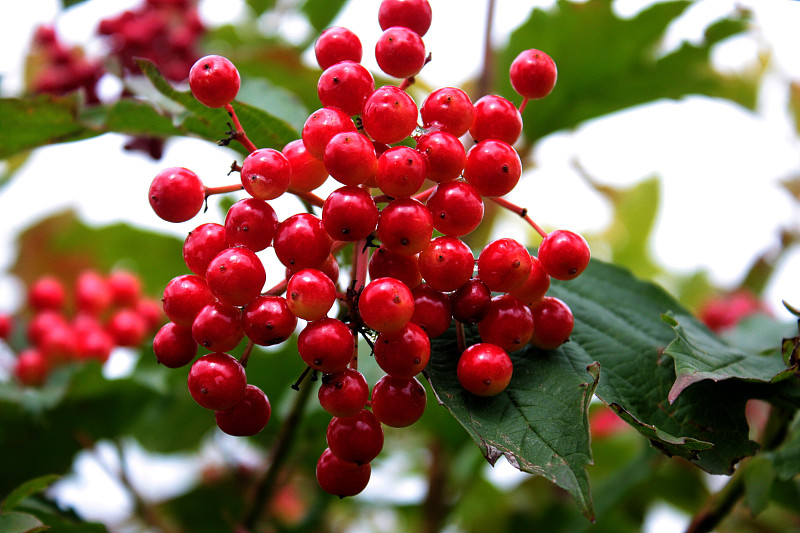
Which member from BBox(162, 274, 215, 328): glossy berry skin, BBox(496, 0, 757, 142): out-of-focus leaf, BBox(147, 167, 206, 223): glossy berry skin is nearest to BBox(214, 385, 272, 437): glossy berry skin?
BBox(162, 274, 215, 328): glossy berry skin

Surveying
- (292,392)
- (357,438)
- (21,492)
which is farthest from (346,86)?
(292,392)

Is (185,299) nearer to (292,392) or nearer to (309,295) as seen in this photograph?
(309,295)

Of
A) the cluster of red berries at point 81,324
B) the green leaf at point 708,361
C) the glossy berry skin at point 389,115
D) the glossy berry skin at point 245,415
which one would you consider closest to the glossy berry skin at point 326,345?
the glossy berry skin at point 245,415

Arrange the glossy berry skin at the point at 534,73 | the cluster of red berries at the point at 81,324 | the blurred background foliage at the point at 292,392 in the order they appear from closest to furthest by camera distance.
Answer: the glossy berry skin at the point at 534,73 → the blurred background foliage at the point at 292,392 → the cluster of red berries at the point at 81,324

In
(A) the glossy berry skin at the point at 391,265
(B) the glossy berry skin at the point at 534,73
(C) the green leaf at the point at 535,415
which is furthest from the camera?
(B) the glossy berry skin at the point at 534,73

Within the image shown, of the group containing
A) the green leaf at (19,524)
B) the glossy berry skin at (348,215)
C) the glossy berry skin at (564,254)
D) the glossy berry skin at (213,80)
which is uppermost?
the glossy berry skin at (213,80)

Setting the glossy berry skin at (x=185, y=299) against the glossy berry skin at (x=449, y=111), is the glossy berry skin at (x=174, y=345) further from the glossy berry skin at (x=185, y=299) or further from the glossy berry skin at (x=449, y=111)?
the glossy berry skin at (x=449, y=111)

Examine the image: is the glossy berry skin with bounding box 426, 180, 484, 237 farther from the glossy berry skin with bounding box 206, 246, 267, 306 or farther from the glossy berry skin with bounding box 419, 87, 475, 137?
the glossy berry skin with bounding box 206, 246, 267, 306
